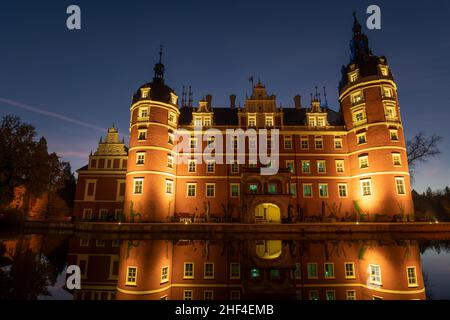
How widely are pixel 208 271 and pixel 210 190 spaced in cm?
1939

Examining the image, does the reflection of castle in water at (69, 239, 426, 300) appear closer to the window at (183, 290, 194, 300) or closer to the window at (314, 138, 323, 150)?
the window at (183, 290, 194, 300)

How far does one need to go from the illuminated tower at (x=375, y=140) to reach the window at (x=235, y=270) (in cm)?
2258

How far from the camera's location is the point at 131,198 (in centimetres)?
2884

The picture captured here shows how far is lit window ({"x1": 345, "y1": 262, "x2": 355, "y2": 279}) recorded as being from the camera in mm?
11273

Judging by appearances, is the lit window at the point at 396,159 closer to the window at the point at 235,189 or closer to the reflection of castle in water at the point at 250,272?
the reflection of castle in water at the point at 250,272

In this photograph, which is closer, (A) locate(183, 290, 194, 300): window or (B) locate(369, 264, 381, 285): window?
(A) locate(183, 290, 194, 300): window

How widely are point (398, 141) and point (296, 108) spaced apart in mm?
14549

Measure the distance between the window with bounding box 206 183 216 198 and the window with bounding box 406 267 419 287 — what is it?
72.7 ft

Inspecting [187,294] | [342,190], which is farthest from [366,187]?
[187,294]

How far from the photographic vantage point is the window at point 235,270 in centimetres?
1223

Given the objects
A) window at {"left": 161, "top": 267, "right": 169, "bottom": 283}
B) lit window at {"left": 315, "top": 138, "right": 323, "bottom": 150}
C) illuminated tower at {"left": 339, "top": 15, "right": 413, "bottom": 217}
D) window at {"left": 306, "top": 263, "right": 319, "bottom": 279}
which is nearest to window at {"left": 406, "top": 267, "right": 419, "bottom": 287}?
window at {"left": 306, "top": 263, "right": 319, "bottom": 279}
